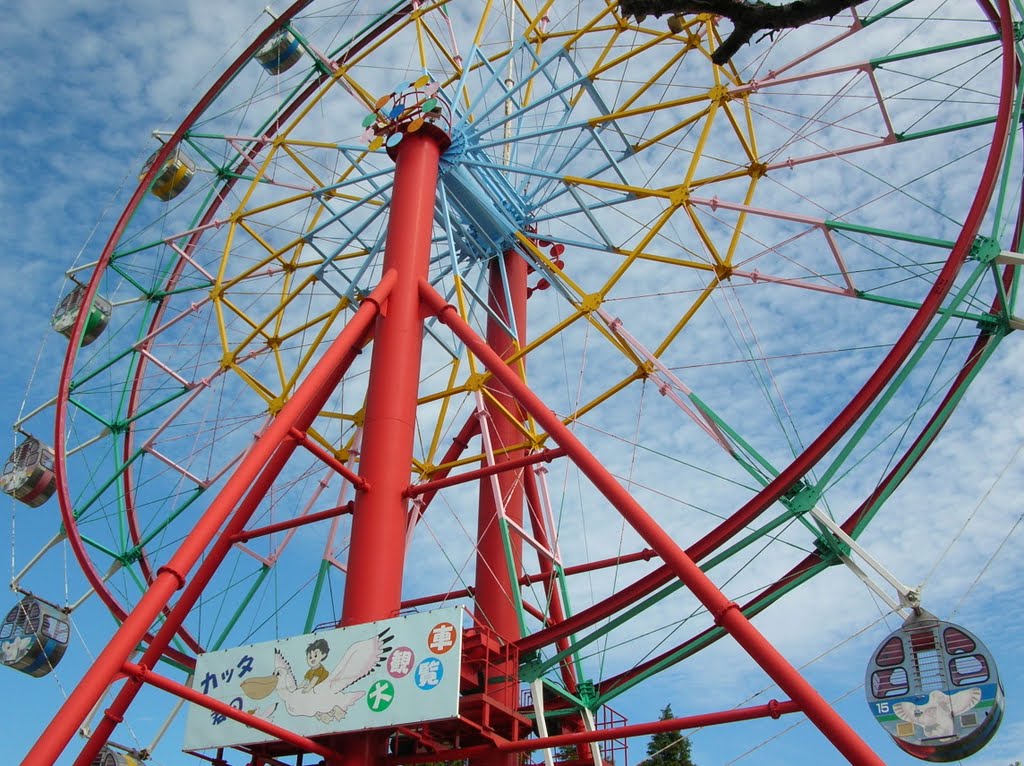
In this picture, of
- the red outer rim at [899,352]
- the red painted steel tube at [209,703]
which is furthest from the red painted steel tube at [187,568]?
the red outer rim at [899,352]

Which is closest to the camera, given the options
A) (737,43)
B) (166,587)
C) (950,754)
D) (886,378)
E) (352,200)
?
(737,43)

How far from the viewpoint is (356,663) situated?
39.3ft

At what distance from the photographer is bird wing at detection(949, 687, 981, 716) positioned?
34.4ft

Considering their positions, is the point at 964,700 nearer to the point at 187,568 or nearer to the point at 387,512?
the point at 387,512

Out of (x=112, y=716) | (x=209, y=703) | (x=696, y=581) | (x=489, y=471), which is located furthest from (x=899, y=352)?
(x=112, y=716)

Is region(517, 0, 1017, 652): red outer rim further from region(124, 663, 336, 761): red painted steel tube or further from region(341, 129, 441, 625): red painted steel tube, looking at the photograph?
region(124, 663, 336, 761): red painted steel tube

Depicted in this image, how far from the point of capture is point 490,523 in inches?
731

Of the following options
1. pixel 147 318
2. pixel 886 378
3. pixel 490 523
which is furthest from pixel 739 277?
pixel 147 318

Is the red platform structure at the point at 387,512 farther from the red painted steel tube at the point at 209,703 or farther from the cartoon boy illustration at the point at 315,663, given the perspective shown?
the cartoon boy illustration at the point at 315,663

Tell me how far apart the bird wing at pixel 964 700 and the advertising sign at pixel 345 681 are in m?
5.13

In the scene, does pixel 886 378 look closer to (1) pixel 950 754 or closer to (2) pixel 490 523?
(1) pixel 950 754

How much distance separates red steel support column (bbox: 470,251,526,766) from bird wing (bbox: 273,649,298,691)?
407 cm

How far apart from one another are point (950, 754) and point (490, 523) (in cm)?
947

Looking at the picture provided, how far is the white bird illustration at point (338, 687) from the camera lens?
11828 mm
